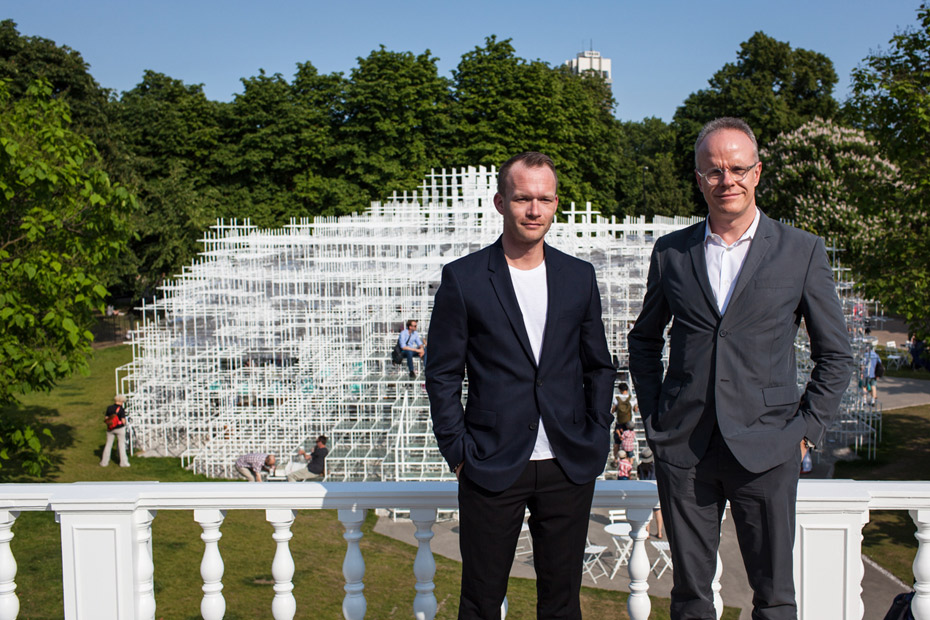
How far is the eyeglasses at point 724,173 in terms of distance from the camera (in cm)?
276

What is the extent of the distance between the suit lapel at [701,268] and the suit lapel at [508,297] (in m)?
0.55

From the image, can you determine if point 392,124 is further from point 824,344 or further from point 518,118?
point 824,344

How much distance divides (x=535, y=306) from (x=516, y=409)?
380 mm

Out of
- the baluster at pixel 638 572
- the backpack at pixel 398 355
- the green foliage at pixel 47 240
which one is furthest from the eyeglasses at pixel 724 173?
the backpack at pixel 398 355

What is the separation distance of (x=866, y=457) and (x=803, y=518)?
53.1ft

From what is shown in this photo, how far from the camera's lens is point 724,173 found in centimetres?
277

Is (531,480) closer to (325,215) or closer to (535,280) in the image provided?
(535,280)

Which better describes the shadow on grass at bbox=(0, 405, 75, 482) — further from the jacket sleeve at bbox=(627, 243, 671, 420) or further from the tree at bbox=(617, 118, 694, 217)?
the tree at bbox=(617, 118, 694, 217)

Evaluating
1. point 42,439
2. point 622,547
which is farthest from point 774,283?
point 42,439

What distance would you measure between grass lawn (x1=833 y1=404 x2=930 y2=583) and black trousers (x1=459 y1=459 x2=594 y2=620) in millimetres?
5958

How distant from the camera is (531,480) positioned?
2887mm

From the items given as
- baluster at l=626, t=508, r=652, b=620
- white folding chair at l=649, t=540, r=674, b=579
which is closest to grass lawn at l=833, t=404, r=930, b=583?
white folding chair at l=649, t=540, r=674, b=579

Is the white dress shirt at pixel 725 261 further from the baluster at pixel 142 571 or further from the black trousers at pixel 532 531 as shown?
the baluster at pixel 142 571

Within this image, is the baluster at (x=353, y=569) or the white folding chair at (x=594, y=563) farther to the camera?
the white folding chair at (x=594, y=563)
